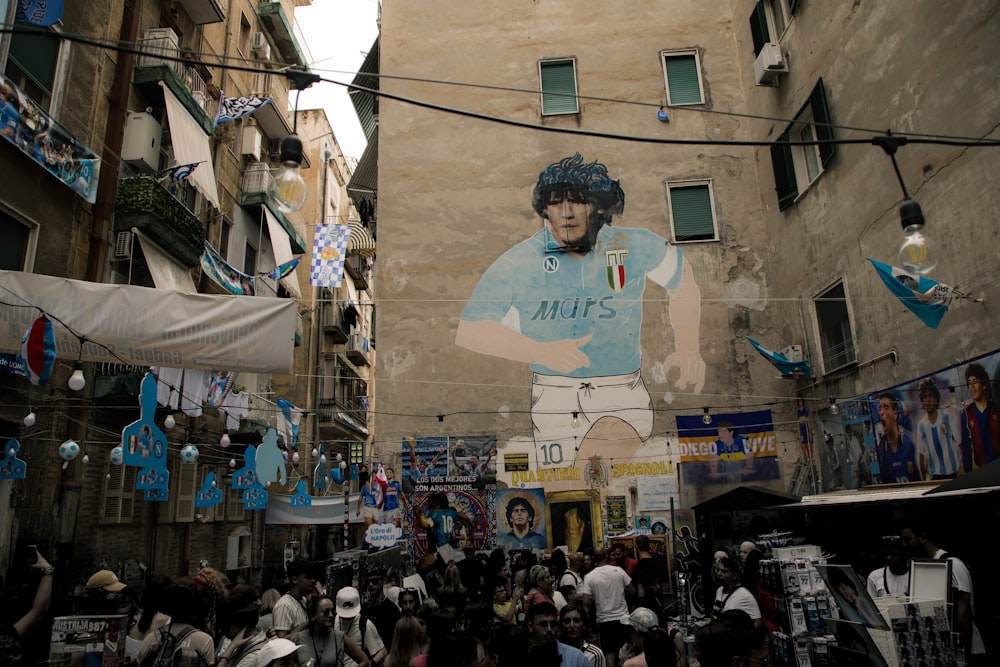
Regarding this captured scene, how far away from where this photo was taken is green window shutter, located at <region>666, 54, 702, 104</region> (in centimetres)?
1861

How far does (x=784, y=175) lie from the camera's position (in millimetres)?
15672

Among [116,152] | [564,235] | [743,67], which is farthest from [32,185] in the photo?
[743,67]

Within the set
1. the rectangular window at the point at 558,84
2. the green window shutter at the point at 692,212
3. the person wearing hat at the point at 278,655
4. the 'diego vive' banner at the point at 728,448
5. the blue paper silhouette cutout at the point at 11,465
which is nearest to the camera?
the person wearing hat at the point at 278,655

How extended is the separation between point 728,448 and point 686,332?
289 centimetres

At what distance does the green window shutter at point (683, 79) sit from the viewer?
18609 mm

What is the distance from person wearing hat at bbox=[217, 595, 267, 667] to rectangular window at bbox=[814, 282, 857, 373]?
11.7 metres

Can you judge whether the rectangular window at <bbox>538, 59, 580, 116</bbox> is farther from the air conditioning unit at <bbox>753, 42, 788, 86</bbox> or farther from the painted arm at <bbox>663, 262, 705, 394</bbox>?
the painted arm at <bbox>663, 262, 705, 394</bbox>

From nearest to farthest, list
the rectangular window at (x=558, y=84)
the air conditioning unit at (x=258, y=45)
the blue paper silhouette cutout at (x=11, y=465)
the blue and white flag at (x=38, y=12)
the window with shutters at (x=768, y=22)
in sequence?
the blue paper silhouette cutout at (x=11, y=465)
the blue and white flag at (x=38, y=12)
the window with shutters at (x=768, y=22)
the rectangular window at (x=558, y=84)
the air conditioning unit at (x=258, y=45)

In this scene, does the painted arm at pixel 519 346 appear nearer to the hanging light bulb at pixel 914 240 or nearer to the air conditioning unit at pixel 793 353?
the air conditioning unit at pixel 793 353

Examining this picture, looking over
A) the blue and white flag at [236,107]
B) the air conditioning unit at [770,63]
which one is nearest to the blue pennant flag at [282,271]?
the blue and white flag at [236,107]

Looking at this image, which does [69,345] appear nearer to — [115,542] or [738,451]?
[115,542]

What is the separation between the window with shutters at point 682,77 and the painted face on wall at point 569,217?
357cm

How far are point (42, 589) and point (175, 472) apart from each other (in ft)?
39.7

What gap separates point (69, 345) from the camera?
7.86 meters
